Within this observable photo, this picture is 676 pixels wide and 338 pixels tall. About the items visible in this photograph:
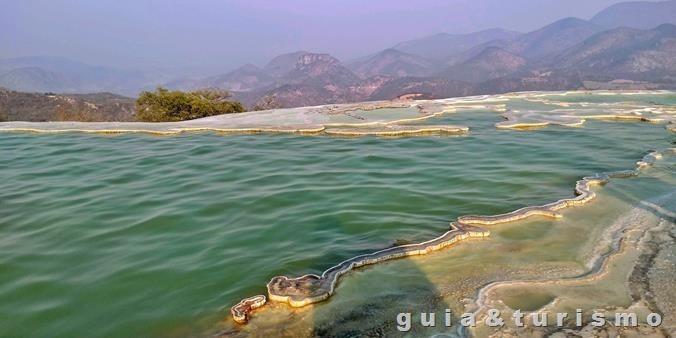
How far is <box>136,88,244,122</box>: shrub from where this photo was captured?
2595cm

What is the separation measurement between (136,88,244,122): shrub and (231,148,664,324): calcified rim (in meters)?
22.7

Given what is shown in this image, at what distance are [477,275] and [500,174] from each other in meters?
4.48

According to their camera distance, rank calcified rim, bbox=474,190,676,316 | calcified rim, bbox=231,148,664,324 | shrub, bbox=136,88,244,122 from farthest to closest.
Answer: shrub, bbox=136,88,244,122, calcified rim, bbox=231,148,664,324, calcified rim, bbox=474,190,676,316

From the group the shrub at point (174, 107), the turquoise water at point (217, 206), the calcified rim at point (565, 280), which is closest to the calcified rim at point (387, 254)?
the turquoise water at point (217, 206)

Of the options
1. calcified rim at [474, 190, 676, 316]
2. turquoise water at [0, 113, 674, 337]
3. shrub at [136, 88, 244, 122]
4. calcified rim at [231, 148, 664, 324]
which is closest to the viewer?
calcified rim at [474, 190, 676, 316]

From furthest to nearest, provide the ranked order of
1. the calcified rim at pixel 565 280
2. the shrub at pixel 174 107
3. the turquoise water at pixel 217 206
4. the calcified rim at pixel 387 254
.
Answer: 1. the shrub at pixel 174 107
2. the turquoise water at pixel 217 206
3. the calcified rim at pixel 387 254
4. the calcified rim at pixel 565 280

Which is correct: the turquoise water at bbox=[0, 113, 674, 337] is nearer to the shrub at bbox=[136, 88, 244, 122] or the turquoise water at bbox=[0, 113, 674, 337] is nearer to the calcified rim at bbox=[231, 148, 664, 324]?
the calcified rim at bbox=[231, 148, 664, 324]

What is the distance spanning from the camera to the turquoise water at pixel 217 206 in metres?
4.40

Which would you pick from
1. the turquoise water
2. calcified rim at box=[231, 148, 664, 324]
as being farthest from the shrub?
calcified rim at box=[231, 148, 664, 324]

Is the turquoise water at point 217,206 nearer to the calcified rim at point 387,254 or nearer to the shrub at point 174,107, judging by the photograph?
the calcified rim at point 387,254

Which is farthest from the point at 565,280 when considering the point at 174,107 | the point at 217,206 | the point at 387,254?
the point at 174,107

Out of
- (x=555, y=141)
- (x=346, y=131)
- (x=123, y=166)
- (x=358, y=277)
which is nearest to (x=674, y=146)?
(x=555, y=141)

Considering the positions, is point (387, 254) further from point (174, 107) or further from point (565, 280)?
point (174, 107)

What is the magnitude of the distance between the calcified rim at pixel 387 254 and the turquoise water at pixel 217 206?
0.86ft
